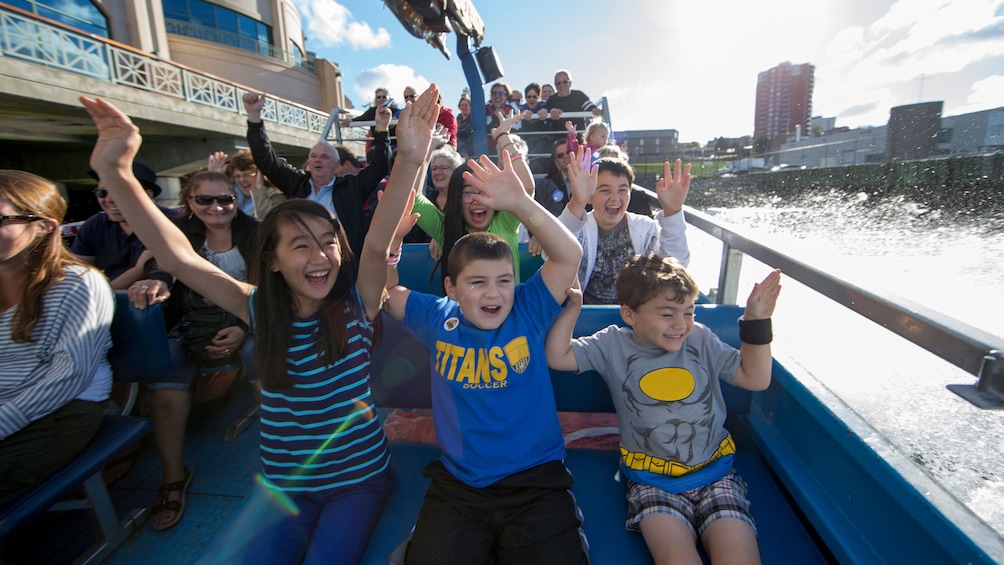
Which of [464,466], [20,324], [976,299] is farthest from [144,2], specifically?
[976,299]

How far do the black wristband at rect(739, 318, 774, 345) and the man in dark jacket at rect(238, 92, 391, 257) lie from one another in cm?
262

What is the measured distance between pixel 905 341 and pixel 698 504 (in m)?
2.31

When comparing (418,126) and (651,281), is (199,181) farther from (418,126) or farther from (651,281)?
(651,281)

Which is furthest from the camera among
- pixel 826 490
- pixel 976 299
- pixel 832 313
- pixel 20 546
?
pixel 832 313

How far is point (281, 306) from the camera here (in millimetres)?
1570

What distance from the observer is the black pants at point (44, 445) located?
1.49m

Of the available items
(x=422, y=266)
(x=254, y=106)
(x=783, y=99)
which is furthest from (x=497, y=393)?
(x=783, y=99)

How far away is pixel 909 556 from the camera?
1128 millimetres

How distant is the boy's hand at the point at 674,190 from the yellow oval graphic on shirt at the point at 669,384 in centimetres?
103

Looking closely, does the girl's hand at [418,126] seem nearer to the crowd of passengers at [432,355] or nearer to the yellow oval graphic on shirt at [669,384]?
the crowd of passengers at [432,355]

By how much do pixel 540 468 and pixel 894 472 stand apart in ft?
2.98

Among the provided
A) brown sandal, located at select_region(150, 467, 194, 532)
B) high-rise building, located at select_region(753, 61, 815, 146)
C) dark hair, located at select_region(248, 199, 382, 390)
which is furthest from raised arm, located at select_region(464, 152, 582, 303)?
high-rise building, located at select_region(753, 61, 815, 146)

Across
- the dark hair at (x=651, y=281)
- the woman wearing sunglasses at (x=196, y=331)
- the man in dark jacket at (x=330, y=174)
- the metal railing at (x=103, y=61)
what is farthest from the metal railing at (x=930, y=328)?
the metal railing at (x=103, y=61)

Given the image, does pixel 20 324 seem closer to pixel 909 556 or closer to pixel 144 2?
pixel 909 556
